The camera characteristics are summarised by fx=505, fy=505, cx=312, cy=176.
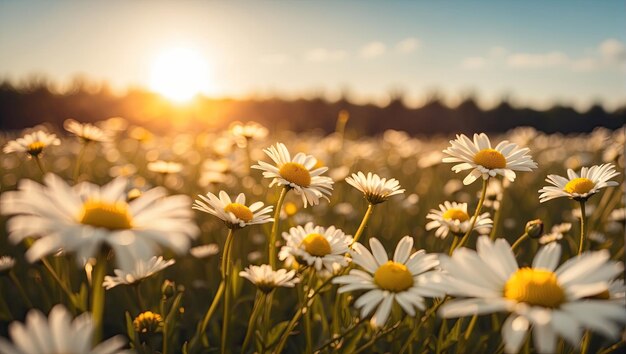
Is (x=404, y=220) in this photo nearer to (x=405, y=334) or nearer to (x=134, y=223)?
(x=405, y=334)

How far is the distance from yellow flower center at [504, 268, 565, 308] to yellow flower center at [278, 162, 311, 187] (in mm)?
904

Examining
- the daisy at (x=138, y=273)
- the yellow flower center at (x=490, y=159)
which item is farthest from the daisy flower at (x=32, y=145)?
the yellow flower center at (x=490, y=159)

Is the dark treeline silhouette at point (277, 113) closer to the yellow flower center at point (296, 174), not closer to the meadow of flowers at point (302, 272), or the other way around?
the meadow of flowers at point (302, 272)

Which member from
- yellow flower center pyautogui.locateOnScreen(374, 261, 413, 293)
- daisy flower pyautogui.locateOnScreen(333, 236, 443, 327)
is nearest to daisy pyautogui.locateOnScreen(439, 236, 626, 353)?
daisy flower pyautogui.locateOnScreen(333, 236, 443, 327)

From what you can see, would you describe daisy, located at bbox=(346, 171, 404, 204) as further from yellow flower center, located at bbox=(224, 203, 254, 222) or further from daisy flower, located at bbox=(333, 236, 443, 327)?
yellow flower center, located at bbox=(224, 203, 254, 222)

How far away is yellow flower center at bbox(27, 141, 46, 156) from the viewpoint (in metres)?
2.27

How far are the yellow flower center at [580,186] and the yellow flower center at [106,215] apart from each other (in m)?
1.57

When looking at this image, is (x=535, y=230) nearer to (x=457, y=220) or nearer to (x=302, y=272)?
(x=457, y=220)

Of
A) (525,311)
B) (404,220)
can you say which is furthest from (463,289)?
(404,220)

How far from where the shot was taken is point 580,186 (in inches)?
74.3

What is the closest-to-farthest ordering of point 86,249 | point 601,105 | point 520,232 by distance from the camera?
1. point 86,249
2. point 520,232
3. point 601,105

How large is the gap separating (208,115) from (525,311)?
19802 mm

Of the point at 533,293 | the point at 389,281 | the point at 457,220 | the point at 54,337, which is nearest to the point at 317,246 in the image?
the point at 389,281

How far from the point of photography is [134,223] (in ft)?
3.83
